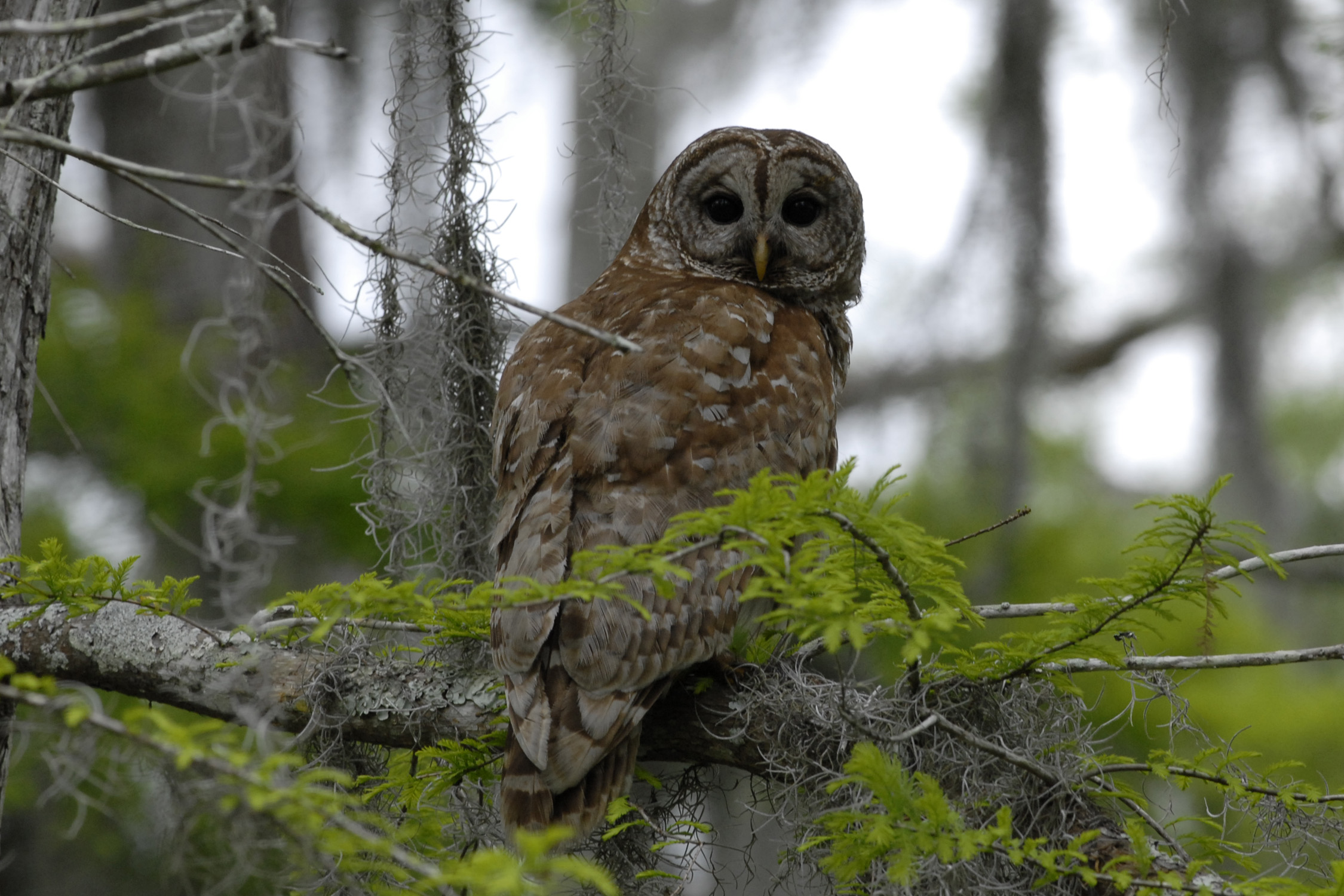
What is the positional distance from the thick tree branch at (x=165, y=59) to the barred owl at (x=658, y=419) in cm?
124

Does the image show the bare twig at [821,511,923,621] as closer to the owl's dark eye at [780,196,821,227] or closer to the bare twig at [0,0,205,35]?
the bare twig at [0,0,205,35]

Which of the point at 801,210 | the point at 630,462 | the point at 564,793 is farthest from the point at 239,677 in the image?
the point at 801,210

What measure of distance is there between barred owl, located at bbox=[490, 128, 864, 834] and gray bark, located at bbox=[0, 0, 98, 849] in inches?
45.2

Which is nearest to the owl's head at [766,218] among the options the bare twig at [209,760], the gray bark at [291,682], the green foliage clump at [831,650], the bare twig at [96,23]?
the green foliage clump at [831,650]

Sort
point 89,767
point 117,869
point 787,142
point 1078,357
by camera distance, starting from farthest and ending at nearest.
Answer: point 1078,357, point 117,869, point 787,142, point 89,767

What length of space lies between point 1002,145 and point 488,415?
3844 millimetres

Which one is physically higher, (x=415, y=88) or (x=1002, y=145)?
(x=1002, y=145)

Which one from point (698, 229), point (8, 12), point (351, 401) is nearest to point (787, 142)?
point (698, 229)

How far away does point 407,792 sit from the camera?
98.0 inches

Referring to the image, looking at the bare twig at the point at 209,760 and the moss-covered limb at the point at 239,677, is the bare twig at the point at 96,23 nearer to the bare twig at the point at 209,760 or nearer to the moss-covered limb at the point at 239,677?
the bare twig at the point at 209,760

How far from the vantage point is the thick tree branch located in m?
1.49

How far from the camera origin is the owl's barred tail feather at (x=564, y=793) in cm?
225

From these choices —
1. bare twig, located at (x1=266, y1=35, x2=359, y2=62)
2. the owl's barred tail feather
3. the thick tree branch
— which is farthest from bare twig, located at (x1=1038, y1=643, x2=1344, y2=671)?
the thick tree branch

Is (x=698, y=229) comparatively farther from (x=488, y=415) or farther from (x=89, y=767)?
(x=89, y=767)
